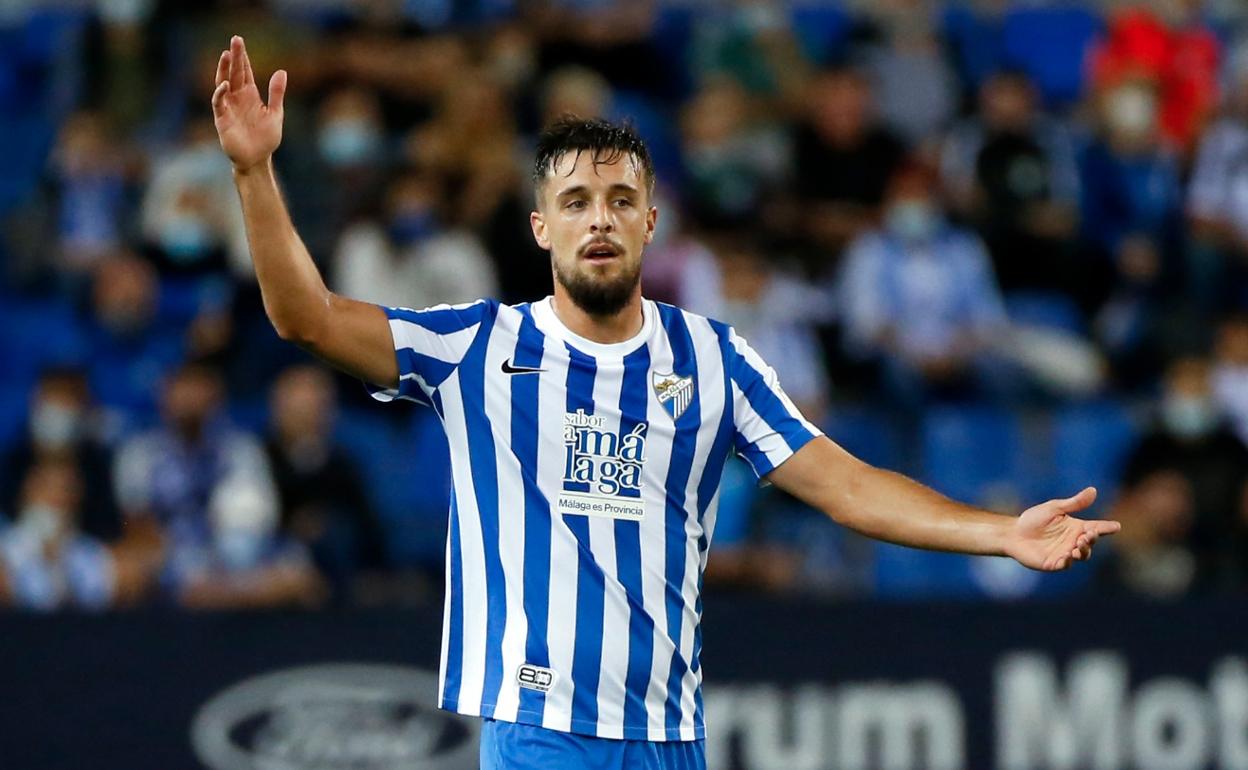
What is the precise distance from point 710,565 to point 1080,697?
1.80 m

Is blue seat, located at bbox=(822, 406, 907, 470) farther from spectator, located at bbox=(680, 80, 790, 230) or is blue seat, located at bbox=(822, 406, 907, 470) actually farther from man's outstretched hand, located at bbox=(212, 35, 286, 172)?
man's outstretched hand, located at bbox=(212, 35, 286, 172)

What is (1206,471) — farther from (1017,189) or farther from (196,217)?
(196,217)

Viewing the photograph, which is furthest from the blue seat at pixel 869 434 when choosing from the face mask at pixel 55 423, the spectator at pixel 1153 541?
the face mask at pixel 55 423

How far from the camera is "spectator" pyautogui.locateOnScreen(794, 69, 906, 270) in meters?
10.8

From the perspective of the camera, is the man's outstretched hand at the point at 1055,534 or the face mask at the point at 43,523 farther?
the face mask at the point at 43,523

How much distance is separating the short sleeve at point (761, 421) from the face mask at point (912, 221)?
19.9ft

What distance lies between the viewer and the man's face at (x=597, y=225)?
4.34 metres

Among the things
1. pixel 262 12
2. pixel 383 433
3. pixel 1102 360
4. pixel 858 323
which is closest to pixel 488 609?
pixel 383 433

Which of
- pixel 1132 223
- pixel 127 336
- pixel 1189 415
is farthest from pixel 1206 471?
pixel 127 336

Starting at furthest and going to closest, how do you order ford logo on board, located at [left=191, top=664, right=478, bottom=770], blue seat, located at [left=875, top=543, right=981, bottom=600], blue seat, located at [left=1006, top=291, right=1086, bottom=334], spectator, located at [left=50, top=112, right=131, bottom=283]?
blue seat, located at [left=1006, top=291, right=1086, bottom=334]
spectator, located at [left=50, top=112, right=131, bottom=283]
blue seat, located at [left=875, top=543, right=981, bottom=600]
ford logo on board, located at [left=191, top=664, right=478, bottom=770]

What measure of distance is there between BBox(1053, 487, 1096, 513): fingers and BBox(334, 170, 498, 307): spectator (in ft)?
19.2

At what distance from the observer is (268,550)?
8578 mm

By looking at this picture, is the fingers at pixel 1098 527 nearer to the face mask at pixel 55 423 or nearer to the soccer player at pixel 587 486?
the soccer player at pixel 587 486

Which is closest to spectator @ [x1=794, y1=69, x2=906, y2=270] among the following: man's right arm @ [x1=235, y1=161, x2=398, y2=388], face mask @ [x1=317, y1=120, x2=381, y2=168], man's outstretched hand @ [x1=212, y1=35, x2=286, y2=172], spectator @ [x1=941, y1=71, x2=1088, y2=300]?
spectator @ [x1=941, y1=71, x2=1088, y2=300]
